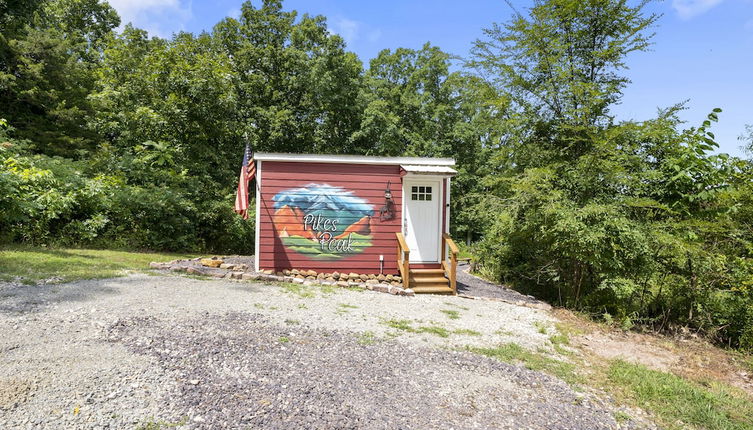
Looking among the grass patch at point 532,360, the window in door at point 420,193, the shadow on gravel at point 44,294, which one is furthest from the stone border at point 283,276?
the grass patch at point 532,360

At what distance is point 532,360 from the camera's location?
4262 millimetres

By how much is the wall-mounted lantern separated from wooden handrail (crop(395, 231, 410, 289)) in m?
0.41

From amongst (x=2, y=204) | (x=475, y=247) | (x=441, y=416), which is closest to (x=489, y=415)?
(x=441, y=416)

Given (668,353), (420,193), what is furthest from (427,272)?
(668,353)

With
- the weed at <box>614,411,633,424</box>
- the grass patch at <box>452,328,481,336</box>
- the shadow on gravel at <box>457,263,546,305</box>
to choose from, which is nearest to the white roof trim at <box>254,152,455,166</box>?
the shadow on gravel at <box>457,263,546,305</box>

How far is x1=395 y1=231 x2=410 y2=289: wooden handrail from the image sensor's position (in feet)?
25.0

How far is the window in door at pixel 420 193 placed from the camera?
850 centimetres

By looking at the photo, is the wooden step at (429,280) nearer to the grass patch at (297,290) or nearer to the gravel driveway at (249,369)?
the grass patch at (297,290)

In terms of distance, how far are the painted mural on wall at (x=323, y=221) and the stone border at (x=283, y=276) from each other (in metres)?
0.51

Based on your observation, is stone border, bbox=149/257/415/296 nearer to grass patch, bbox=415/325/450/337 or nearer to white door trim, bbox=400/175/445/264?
white door trim, bbox=400/175/445/264

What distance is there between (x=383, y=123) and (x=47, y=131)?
1316 centimetres

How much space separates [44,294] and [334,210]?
487 centimetres

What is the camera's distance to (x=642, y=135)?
6.94 meters

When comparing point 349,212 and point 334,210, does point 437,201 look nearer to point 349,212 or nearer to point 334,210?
point 349,212
